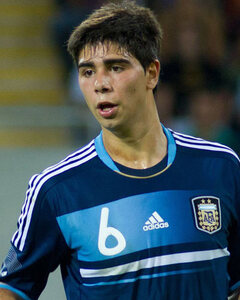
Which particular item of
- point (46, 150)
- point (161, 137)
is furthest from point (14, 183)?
point (161, 137)

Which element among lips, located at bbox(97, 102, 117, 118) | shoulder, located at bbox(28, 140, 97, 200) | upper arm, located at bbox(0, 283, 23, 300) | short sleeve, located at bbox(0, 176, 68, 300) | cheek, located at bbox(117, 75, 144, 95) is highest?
cheek, located at bbox(117, 75, 144, 95)

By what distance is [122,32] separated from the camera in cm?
276

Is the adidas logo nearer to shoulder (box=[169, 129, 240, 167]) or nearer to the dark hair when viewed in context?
shoulder (box=[169, 129, 240, 167])

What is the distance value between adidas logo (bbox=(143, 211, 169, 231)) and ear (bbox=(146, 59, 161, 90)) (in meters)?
0.48

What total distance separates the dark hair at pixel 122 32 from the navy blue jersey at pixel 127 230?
39 centimetres

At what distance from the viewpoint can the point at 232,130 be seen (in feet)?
19.2

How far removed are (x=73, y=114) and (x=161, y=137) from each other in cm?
485

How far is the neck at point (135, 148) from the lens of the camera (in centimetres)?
283

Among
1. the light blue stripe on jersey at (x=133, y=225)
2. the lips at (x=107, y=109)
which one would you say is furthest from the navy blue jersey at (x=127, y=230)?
the lips at (x=107, y=109)

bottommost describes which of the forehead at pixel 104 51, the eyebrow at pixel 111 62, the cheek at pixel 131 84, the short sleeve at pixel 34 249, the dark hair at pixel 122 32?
the short sleeve at pixel 34 249

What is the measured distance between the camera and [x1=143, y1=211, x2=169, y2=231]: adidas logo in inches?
107

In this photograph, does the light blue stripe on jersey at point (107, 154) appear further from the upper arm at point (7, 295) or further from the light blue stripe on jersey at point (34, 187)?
the upper arm at point (7, 295)

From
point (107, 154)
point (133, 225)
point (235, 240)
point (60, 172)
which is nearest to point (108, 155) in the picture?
point (107, 154)

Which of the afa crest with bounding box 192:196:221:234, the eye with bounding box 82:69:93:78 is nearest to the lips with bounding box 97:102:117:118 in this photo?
the eye with bounding box 82:69:93:78
